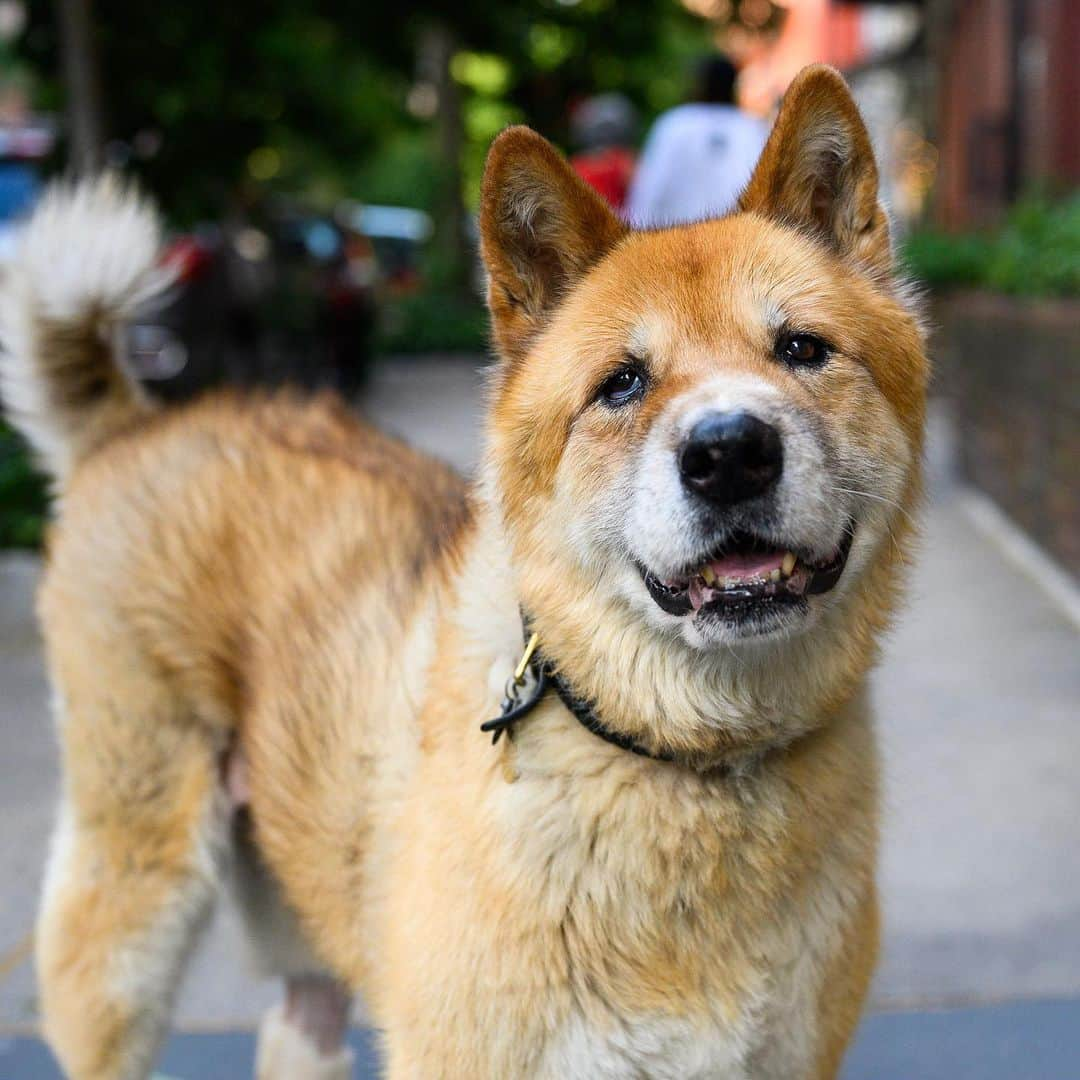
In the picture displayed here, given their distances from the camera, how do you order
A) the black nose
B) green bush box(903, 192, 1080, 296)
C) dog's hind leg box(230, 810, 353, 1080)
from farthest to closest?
1. green bush box(903, 192, 1080, 296)
2. dog's hind leg box(230, 810, 353, 1080)
3. the black nose

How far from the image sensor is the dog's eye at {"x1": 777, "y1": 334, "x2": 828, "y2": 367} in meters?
2.47

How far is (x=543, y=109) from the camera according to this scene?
2316 centimetres

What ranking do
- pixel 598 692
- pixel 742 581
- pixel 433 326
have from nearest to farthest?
pixel 742 581, pixel 598 692, pixel 433 326

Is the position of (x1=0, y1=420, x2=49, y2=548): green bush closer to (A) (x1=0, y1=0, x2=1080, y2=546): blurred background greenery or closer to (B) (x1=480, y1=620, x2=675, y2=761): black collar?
(A) (x1=0, y1=0, x2=1080, y2=546): blurred background greenery

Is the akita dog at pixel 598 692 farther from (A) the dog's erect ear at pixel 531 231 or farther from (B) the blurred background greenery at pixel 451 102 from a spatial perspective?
(B) the blurred background greenery at pixel 451 102

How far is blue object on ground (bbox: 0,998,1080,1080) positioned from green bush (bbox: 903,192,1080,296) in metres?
3.41

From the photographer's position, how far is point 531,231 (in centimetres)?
270

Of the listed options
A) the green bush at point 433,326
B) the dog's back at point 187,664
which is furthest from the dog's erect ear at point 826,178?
the green bush at point 433,326

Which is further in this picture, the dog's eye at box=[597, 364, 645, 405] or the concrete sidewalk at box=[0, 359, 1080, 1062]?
the concrete sidewalk at box=[0, 359, 1080, 1062]

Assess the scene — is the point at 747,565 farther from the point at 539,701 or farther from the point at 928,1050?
the point at 928,1050

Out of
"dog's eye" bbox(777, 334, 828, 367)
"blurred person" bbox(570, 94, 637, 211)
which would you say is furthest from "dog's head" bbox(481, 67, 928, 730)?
"blurred person" bbox(570, 94, 637, 211)

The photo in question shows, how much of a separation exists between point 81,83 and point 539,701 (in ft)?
27.4

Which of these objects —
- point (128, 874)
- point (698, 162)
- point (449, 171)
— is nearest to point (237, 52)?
point (698, 162)

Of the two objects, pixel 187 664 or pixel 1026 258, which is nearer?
pixel 187 664
